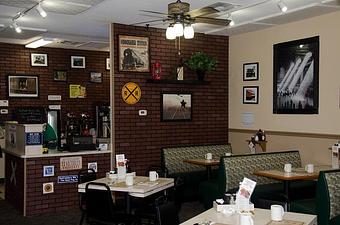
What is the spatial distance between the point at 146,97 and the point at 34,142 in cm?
216

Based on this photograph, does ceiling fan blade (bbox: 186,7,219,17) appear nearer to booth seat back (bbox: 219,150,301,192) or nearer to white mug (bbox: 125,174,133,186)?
white mug (bbox: 125,174,133,186)

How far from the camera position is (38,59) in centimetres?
1003

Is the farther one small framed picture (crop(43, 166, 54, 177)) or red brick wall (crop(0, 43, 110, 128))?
red brick wall (crop(0, 43, 110, 128))

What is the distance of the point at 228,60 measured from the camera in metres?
8.72

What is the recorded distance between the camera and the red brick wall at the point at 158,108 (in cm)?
748

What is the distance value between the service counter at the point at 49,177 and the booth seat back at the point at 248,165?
2.25 m

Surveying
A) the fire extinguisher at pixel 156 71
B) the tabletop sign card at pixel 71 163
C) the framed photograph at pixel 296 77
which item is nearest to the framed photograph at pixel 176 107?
the fire extinguisher at pixel 156 71

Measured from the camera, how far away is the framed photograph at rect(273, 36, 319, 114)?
6816 mm

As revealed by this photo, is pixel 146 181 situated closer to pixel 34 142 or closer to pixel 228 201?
pixel 228 201

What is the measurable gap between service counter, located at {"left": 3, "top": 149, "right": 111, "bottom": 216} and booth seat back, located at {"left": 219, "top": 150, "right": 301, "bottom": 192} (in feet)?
7.39

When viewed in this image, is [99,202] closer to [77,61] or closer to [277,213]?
[277,213]

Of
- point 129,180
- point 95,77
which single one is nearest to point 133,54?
point 129,180

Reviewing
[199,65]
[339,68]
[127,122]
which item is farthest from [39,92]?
[339,68]

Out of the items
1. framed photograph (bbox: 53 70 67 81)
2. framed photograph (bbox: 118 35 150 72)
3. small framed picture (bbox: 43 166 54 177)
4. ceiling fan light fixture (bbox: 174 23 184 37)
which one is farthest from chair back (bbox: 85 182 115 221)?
framed photograph (bbox: 53 70 67 81)
